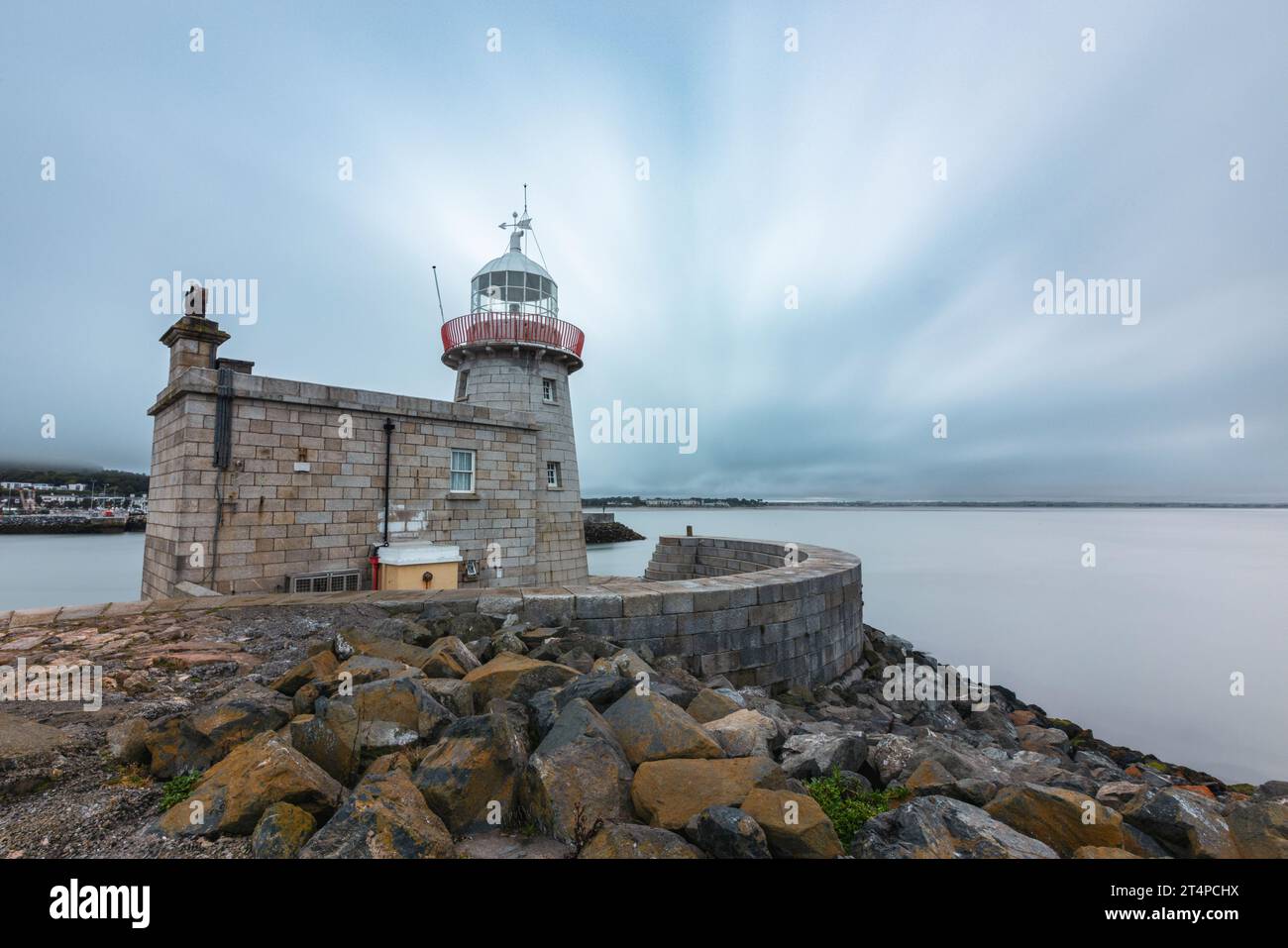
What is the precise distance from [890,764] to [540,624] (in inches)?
137

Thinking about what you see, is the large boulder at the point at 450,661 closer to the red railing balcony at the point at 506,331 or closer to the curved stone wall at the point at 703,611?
the curved stone wall at the point at 703,611

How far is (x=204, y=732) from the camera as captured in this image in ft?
8.48

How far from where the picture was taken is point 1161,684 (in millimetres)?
14094

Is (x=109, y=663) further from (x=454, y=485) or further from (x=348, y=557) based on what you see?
(x=454, y=485)

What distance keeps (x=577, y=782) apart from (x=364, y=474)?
8337 millimetres

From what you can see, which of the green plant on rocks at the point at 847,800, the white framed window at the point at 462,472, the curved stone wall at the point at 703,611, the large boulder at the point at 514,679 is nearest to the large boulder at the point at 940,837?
the green plant on rocks at the point at 847,800

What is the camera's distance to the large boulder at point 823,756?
291 cm

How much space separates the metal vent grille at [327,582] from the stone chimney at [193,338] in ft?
11.5

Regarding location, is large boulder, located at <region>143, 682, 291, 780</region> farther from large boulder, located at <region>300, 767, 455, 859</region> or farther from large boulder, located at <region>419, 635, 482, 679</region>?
large boulder, located at <region>300, 767, 455, 859</region>

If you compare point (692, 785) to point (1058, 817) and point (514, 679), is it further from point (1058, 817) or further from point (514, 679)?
point (1058, 817)

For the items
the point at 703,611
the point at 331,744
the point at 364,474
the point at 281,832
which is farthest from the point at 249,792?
the point at 364,474
